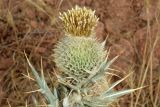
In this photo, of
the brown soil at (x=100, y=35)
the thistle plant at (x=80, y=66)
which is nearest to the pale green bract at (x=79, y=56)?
the thistle plant at (x=80, y=66)

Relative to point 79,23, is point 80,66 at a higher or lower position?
lower

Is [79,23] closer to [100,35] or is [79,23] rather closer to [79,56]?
[79,56]

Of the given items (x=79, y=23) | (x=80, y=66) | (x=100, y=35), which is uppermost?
(x=100, y=35)

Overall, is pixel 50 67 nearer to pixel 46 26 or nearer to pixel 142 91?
pixel 46 26

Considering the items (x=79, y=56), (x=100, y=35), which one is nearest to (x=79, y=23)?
(x=79, y=56)

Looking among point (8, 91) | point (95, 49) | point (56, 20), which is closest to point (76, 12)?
point (95, 49)

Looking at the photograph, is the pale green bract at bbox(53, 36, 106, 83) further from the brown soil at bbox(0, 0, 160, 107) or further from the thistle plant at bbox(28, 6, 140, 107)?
the brown soil at bbox(0, 0, 160, 107)

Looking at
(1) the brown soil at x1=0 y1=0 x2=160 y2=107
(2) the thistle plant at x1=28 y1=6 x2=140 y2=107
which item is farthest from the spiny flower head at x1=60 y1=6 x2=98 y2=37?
(1) the brown soil at x1=0 y1=0 x2=160 y2=107
